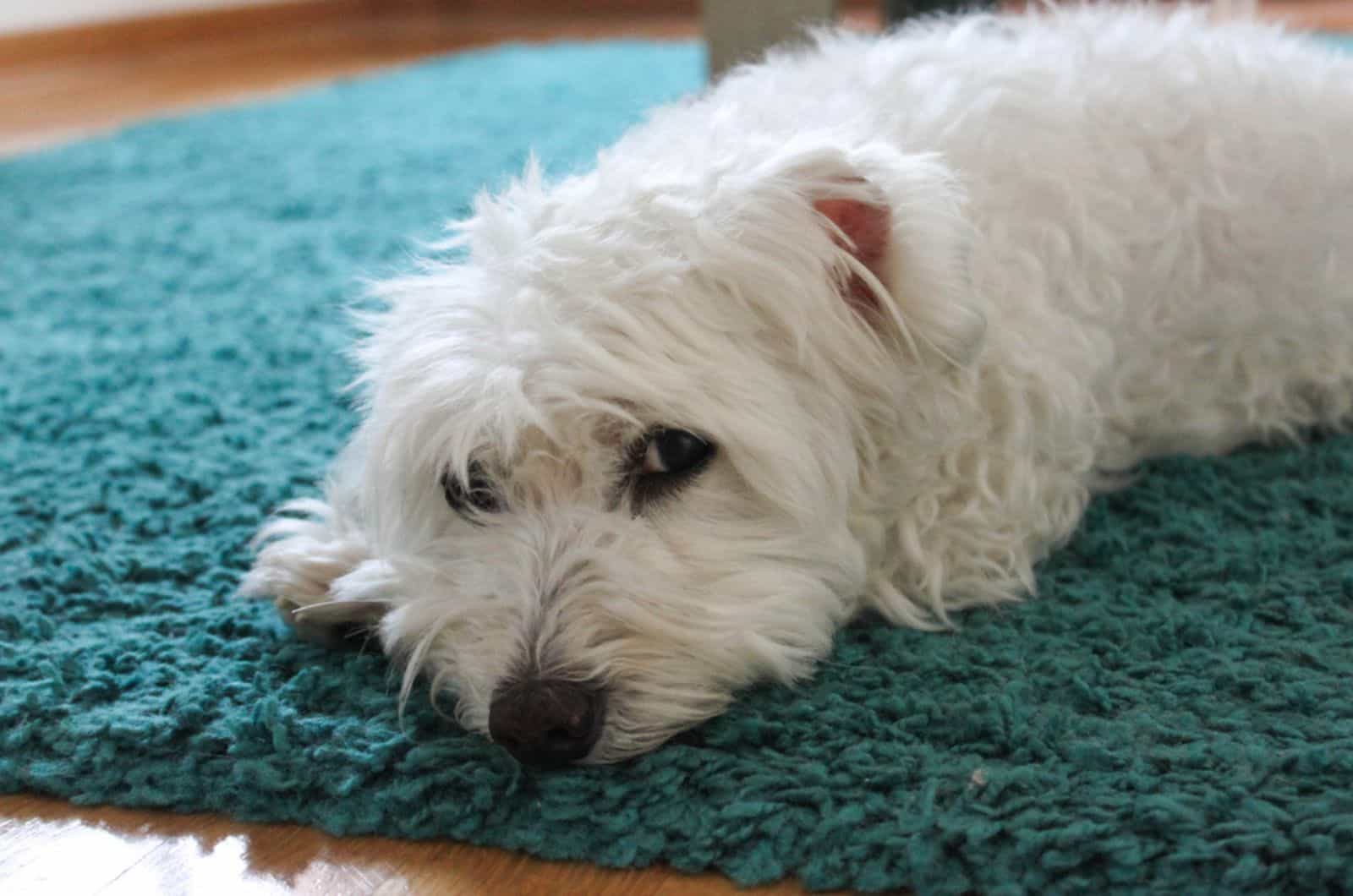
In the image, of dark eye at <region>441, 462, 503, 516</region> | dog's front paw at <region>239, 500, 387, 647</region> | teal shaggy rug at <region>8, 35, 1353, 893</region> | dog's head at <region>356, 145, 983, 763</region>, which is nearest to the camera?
teal shaggy rug at <region>8, 35, 1353, 893</region>

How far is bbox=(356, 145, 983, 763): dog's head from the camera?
45.9 inches

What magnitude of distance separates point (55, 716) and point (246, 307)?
1.37 metres

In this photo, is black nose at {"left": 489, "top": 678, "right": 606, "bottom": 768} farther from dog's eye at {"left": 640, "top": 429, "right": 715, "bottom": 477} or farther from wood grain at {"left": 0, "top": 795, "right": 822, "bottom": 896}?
dog's eye at {"left": 640, "top": 429, "right": 715, "bottom": 477}

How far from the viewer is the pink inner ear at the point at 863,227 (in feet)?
4.16

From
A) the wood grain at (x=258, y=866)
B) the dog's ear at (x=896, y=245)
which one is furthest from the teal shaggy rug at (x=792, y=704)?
the dog's ear at (x=896, y=245)

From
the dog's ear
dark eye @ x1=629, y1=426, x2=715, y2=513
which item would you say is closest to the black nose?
dark eye @ x1=629, y1=426, x2=715, y2=513

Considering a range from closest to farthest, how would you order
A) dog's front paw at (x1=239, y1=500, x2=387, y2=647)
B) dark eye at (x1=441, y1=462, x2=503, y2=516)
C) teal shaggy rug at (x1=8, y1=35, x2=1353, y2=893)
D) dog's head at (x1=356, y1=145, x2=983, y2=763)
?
teal shaggy rug at (x1=8, y1=35, x2=1353, y2=893), dog's head at (x1=356, y1=145, x2=983, y2=763), dark eye at (x1=441, y1=462, x2=503, y2=516), dog's front paw at (x1=239, y1=500, x2=387, y2=647)

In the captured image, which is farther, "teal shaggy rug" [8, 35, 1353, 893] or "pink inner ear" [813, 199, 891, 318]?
"pink inner ear" [813, 199, 891, 318]

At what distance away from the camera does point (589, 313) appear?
47.8 inches

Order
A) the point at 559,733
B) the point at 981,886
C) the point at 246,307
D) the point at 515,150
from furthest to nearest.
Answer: the point at 515,150
the point at 246,307
the point at 559,733
the point at 981,886

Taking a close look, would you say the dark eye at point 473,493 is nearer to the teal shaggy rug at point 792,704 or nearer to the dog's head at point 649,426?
the dog's head at point 649,426

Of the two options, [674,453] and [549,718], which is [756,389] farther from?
[549,718]

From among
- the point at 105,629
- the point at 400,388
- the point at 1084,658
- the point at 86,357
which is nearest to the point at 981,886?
the point at 1084,658

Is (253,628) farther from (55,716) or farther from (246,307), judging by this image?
(246,307)
